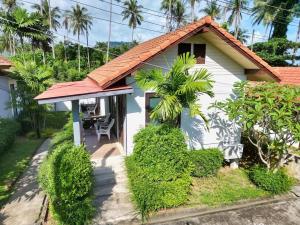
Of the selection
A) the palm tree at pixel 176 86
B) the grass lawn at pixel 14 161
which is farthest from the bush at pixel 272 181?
the grass lawn at pixel 14 161

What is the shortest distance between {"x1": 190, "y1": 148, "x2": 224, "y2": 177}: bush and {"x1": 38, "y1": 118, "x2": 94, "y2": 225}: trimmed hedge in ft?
13.2

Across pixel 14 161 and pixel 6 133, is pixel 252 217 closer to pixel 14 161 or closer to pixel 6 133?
pixel 14 161

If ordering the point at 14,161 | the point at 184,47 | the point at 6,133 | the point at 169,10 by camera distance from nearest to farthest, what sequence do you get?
1. the point at 184,47
2. the point at 14,161
3. the point at 6,133
4. the point at 169,10

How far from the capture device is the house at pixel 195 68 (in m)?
7.80

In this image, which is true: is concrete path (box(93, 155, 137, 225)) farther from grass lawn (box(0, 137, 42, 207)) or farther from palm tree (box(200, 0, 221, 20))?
palm tree (box(200, 0, 221, 20))

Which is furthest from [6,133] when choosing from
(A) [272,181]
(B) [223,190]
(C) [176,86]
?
(A) [272,181]

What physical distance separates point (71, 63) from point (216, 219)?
4205cm

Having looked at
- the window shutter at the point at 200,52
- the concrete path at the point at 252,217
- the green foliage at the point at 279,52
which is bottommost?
the concrete path at the point at 252,217

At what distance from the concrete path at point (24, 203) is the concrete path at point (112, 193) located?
1694 mm

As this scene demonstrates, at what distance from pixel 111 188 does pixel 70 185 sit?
2.24 meters

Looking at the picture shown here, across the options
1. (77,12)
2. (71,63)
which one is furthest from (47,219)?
(77,12)

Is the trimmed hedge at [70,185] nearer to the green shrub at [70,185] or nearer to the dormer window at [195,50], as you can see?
the green shrub at [70,185]

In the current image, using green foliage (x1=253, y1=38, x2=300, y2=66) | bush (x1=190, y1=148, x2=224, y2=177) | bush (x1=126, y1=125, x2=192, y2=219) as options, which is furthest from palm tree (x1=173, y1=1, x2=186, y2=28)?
bush (x1=126, y1=125, x2=192, y2=219)

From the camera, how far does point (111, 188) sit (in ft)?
24.9
